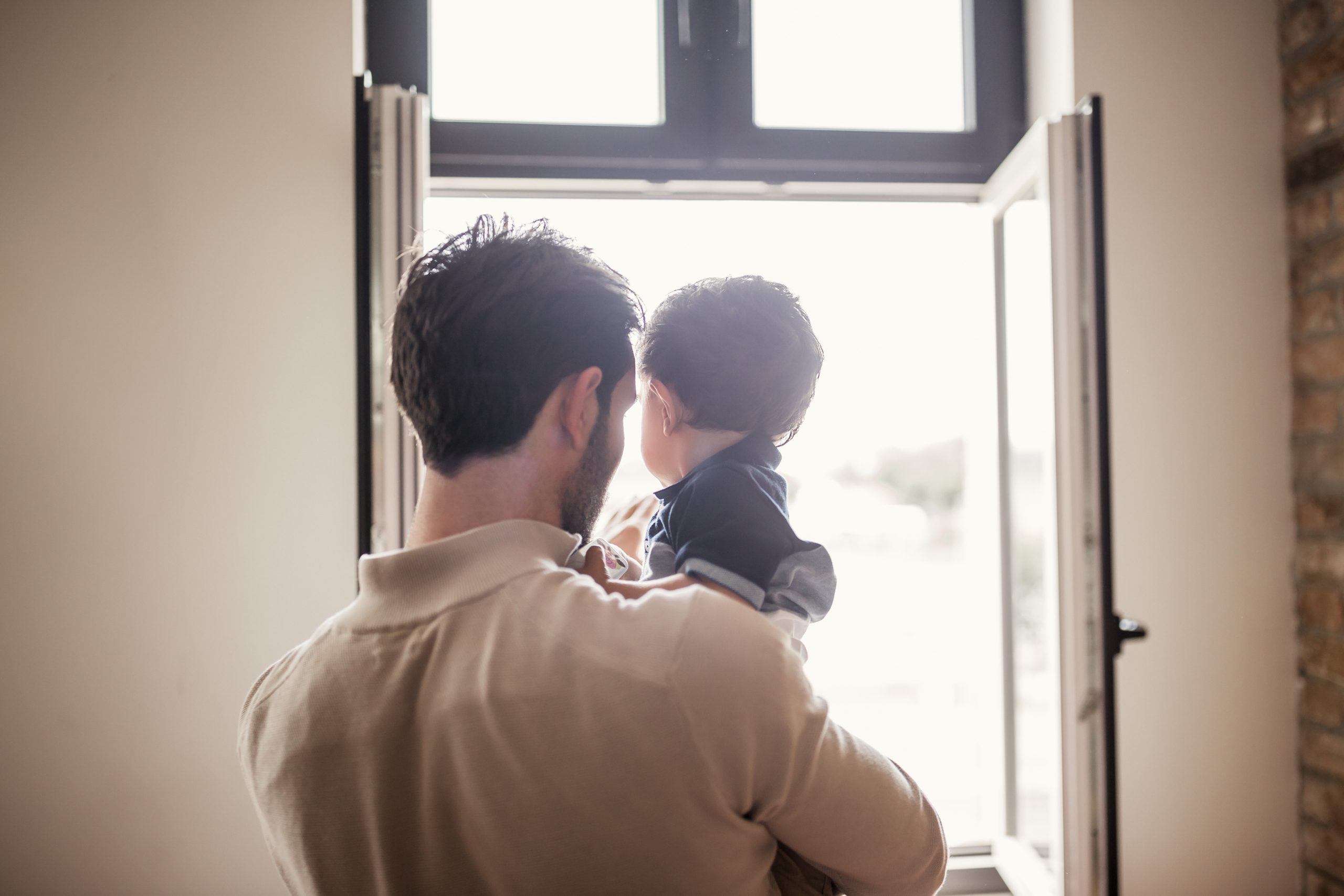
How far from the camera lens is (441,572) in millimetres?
632

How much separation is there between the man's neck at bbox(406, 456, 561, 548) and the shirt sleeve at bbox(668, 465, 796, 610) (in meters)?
0.35

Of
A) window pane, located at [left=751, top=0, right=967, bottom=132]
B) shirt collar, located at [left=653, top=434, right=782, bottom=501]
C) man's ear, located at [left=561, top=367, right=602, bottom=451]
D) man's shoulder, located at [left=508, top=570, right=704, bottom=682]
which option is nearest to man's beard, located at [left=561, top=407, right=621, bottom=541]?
man's ear, located at [left=561, top=367, right=602, bottom=451]

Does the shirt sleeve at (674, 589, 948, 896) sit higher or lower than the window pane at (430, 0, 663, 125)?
lower

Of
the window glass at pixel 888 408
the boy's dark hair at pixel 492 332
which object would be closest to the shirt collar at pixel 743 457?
the window glass at pixel 888 408

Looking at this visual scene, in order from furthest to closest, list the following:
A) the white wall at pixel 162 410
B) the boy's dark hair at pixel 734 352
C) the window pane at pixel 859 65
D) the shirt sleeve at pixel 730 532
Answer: the window pane at pixel 859 65, the white wall at pixel 162 410, the boy's dark hair at pixel 734 352, the shirt sleeve at pixel 730 532

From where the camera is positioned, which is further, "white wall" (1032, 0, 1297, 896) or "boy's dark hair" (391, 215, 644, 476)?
"white wall" (1032, 0, 1297, 896)

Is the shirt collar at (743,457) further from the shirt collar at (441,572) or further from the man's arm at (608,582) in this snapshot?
the shirt collar at (441,572)

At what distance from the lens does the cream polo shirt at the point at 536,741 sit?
583mm

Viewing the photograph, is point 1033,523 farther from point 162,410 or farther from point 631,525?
point 162,410

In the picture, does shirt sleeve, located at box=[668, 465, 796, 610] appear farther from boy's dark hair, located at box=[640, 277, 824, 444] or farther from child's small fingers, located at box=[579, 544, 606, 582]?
child's small fingers, located at box=[579, 544, 606, 582]

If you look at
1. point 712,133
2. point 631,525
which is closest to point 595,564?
point 631,525

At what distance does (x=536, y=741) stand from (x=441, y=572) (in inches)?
6.1

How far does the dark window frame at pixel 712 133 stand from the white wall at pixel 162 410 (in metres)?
0.20

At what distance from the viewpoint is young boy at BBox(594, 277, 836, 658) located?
1.03 meters
